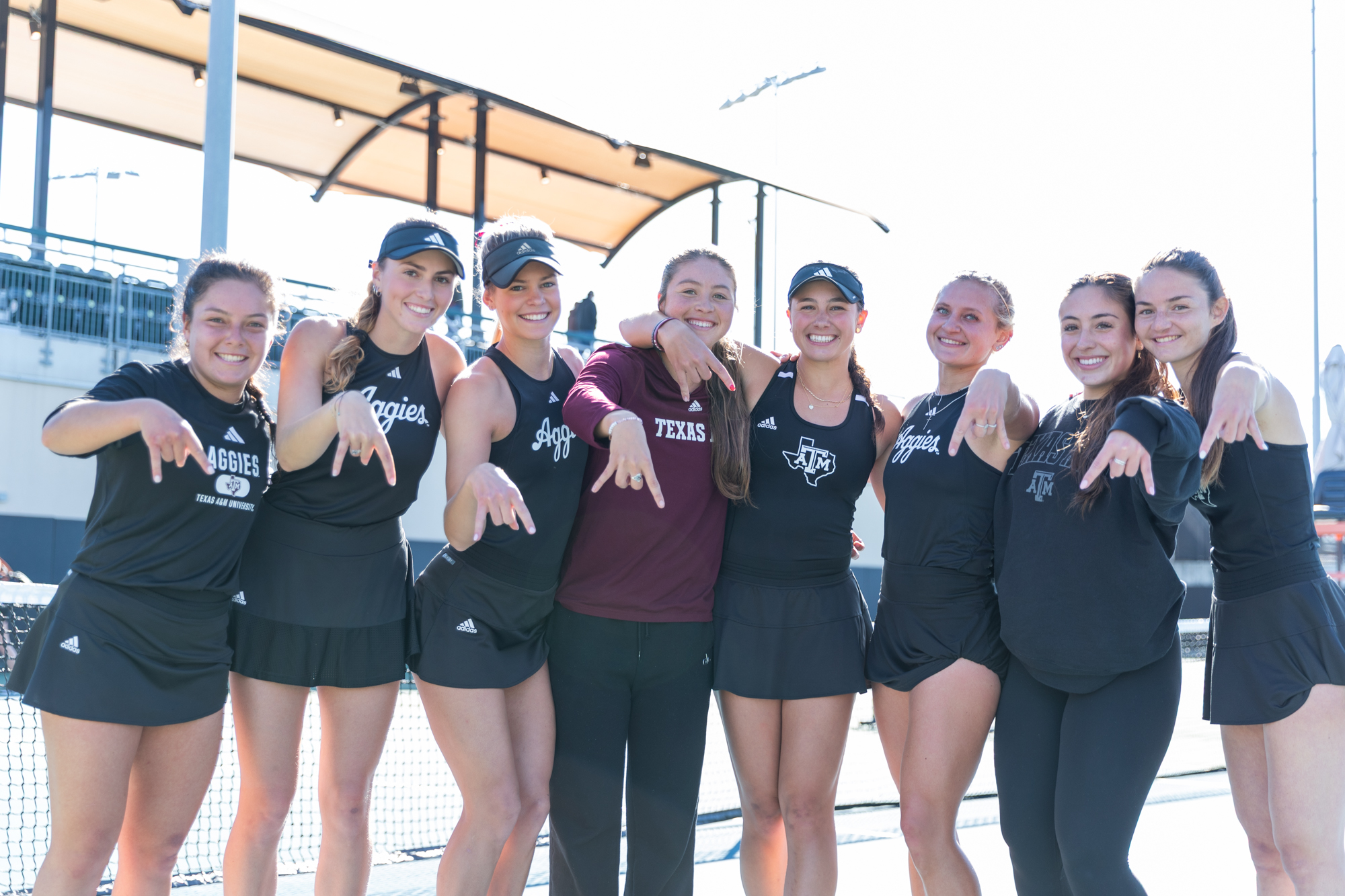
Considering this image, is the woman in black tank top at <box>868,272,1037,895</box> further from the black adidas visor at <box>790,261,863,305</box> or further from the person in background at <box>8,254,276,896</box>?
the person in background at <box>8,254,276,896</box>

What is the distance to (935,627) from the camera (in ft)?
12.3

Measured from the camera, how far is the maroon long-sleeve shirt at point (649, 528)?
3.78m

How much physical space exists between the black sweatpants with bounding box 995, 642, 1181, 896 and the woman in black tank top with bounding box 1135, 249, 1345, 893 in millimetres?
272

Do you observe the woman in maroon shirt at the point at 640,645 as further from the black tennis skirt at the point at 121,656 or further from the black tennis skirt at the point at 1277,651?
the black tennis skirt at the point at 1277,651

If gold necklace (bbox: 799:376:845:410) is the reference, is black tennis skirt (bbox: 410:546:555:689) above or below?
below

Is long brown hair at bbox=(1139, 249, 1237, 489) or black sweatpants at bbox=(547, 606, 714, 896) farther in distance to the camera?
black sweatpants at bbox=(547, 606, 714, 896)

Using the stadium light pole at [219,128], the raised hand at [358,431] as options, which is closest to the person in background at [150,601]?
the raised hand at [358,431]

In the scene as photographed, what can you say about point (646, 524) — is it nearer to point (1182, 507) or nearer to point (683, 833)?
point (683, 833)

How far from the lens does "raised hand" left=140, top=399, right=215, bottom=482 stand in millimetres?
3070

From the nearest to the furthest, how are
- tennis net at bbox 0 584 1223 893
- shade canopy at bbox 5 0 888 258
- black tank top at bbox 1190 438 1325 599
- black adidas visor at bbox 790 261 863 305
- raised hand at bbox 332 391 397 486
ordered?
raised hand at bbox 332 391 397 486, black tank top at bbox 1190 438 1325 599, black adidas visor at bbox 790 261 863 305, tennis net at bbox 0 584 1223 893, shade canopy at bbox 5 0 888 258

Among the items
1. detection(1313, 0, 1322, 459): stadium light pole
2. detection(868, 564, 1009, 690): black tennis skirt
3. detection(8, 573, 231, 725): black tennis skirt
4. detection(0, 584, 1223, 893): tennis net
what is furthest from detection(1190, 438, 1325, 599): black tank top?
detection(1313, 0, 1322, 459): stadium light pole

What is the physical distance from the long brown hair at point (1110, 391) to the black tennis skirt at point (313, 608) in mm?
2355

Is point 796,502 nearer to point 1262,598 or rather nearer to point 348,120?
point 1262,598

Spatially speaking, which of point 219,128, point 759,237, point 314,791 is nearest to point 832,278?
point 219,128
